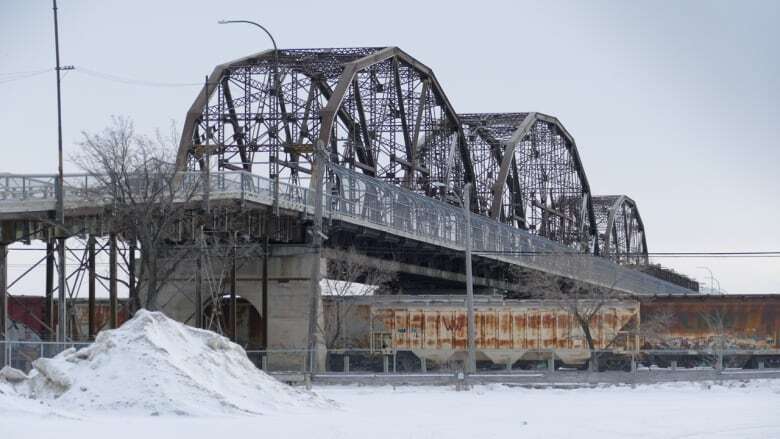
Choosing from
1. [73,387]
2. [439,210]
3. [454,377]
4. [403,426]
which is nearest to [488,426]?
[403,426]

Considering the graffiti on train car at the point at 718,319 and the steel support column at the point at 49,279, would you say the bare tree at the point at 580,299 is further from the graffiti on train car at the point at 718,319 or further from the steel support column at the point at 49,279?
the steel support column at the point at 49,279

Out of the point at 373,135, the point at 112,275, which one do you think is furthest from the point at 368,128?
the point at 112,275

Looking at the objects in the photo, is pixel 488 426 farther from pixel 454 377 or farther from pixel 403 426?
pixel 454 377

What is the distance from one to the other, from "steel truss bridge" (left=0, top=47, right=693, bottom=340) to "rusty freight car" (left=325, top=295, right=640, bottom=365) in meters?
4.69

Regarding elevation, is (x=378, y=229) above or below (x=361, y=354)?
above

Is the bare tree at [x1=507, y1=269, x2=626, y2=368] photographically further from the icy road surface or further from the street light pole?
the street light pole

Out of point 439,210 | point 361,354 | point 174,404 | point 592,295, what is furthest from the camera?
point 439,210

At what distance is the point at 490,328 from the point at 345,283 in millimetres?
11524

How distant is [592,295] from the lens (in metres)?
70.3

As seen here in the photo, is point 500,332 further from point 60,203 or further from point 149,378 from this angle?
point 149,378

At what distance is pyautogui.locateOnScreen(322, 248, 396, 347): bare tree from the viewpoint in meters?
66.9

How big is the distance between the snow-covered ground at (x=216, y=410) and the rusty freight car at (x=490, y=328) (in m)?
26.1

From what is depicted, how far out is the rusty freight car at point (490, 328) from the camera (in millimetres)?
64625

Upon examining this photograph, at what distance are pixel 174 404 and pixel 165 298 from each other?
35735mm
